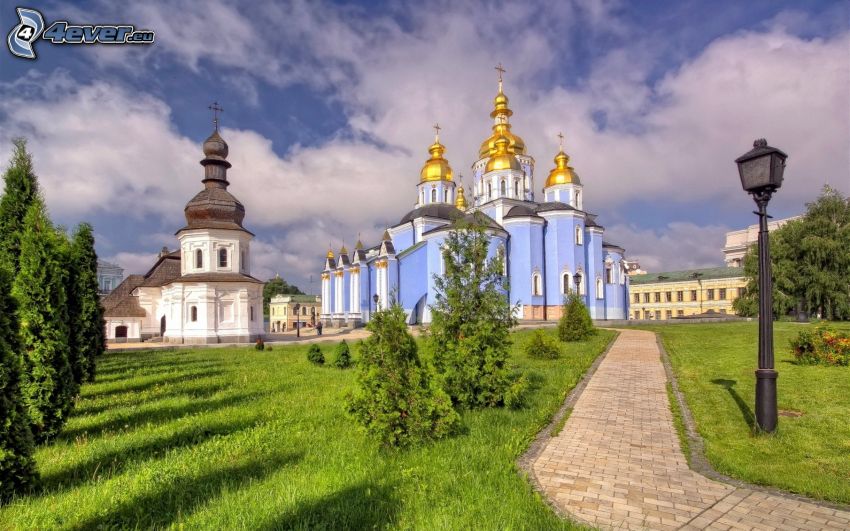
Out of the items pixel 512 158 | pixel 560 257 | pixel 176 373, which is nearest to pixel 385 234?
pixel 512 158

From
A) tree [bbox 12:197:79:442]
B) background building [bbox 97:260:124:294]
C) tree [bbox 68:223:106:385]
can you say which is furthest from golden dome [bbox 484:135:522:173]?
background building [bbox 97:260:124:294]

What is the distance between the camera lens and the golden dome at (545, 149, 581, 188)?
41.3 metres

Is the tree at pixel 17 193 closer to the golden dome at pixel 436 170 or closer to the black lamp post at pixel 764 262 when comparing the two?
the black lamp post at pixel 764 262

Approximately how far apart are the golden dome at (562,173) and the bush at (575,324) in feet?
78.2

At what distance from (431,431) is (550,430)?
184 cm

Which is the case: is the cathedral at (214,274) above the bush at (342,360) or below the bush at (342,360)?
above

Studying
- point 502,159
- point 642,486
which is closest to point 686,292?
point 502,159

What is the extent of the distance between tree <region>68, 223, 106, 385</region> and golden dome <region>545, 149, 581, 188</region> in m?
35.3

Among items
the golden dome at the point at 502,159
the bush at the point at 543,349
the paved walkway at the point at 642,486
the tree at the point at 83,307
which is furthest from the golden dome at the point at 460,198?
the paved walkway at the point at 642,486

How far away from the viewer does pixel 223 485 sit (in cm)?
442

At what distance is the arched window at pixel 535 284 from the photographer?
121 feet

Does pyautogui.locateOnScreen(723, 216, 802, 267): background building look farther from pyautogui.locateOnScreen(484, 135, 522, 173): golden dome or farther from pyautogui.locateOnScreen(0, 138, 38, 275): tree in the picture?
pyautogui.locateOnScreen(0, 138, 38, 275): tree

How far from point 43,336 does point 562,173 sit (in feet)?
133

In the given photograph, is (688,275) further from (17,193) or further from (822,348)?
(17,193)
